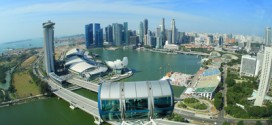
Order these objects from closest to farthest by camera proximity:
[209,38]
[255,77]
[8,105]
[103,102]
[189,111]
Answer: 1. [103,102]
2. [189,111]
3. [8,105]
4. [255,77]
5. [209,38]

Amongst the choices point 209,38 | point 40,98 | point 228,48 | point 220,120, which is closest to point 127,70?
point 40,98

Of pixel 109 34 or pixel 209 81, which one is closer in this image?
pixel 209 81

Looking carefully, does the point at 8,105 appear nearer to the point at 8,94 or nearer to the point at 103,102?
the point at 8,94

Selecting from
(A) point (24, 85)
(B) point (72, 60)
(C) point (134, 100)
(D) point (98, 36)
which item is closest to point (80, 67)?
(B) point (72, 60)

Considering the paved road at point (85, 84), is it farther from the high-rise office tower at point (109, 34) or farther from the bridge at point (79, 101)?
the high-rise office tower at point (109, 34)

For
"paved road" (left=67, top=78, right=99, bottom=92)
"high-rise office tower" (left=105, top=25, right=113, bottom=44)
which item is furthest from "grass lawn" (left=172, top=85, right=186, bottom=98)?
"high-rise office tower" (left=105, top=25, right=113, bottom=44)

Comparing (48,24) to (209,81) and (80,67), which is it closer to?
(80,67)
